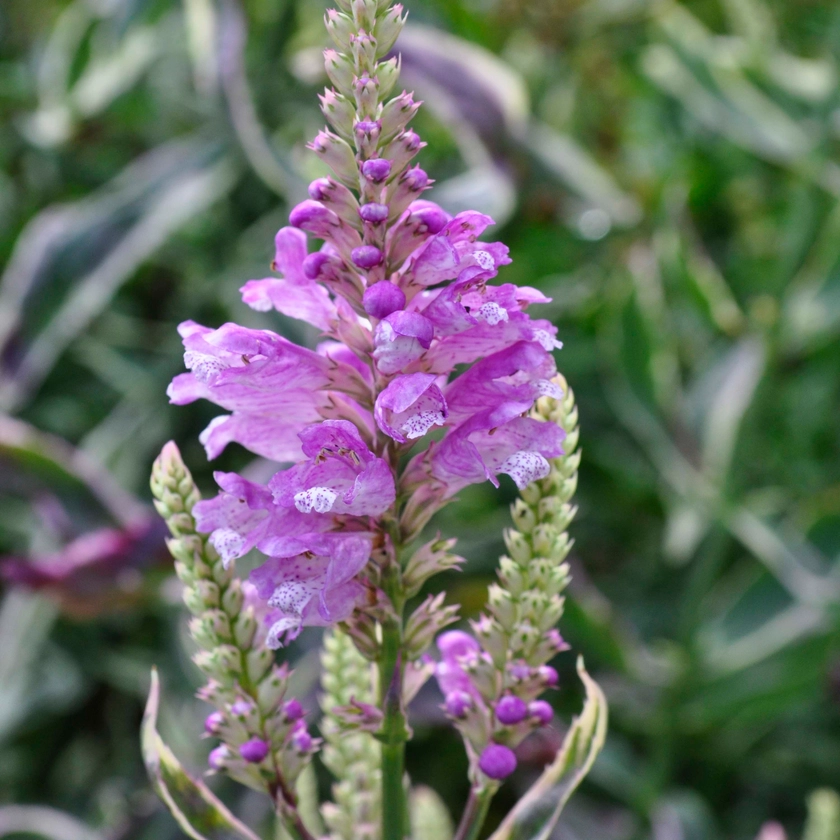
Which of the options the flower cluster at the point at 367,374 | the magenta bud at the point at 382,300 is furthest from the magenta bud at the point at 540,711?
the magenta bud at the point at 382,300

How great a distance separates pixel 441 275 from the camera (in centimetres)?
44

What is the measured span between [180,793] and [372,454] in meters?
0.23

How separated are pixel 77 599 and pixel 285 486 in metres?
0.83

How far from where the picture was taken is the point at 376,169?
406 mm

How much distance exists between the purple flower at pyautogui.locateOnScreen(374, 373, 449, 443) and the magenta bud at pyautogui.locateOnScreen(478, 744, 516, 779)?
0.17 metres

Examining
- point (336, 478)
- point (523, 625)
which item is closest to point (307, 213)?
point (336, 478)

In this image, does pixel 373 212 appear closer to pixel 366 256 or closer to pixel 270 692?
pixel 366 256

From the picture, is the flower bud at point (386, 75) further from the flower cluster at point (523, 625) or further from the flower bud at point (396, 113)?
the flower cluster at point (523, 625)

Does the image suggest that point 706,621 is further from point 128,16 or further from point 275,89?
point 128,16

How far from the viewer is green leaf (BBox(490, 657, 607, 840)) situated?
1.63 ft

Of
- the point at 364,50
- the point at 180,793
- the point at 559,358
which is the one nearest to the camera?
the point at 364,50

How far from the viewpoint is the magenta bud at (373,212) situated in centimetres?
41

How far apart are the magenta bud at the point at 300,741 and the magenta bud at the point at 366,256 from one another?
25 centimetres

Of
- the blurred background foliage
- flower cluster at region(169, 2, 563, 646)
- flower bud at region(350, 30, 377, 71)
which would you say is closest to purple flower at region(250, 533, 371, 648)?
flower cluster at region(169, 2, 563, 646)
